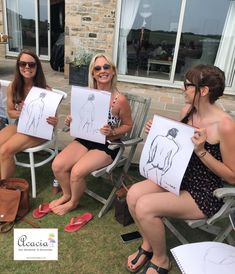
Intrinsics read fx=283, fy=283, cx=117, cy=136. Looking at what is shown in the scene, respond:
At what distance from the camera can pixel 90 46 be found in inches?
230

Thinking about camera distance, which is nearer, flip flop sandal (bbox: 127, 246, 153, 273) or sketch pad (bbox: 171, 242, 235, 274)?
sketch pad (bbox: 171, 242, 235, 274)

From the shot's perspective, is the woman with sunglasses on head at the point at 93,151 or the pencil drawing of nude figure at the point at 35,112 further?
the pencil drawing of nude figure at the point at 35,112

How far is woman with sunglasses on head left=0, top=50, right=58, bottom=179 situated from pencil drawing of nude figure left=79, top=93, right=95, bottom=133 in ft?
0.84

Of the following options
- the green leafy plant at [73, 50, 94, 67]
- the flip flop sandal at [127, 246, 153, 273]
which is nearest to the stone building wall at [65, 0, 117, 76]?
the green leafy plant at [73, 50, 94, 67]

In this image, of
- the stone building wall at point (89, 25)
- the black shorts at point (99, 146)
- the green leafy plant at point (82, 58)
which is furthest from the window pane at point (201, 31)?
the black shorts at point (99, 146)

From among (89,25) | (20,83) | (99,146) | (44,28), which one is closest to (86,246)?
(99,146)

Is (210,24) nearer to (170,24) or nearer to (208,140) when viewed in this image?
(170,24)

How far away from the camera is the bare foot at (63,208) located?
2180 millimetres

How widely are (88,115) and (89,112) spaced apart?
0.08ft

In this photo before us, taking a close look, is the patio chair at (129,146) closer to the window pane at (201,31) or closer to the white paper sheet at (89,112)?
the white paper sheet at (89,112)

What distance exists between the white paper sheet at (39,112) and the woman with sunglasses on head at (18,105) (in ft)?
0.18

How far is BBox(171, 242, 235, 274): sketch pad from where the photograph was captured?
4.11 feet

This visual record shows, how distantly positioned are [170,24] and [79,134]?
4.30 meters

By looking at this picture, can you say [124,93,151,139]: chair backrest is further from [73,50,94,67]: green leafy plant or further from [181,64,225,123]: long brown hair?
[73,50,94,67]: green leafy plant
